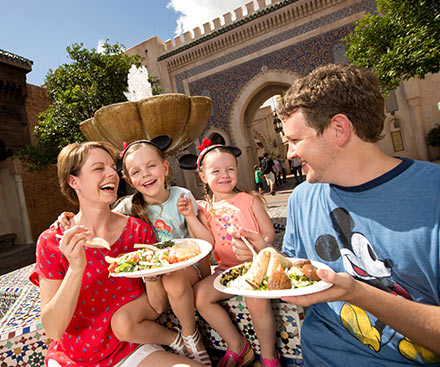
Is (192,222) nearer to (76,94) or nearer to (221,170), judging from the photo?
(221,170)

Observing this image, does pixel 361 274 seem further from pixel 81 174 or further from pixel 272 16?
pixel 272 16

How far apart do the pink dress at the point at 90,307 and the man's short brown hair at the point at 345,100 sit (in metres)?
1.28

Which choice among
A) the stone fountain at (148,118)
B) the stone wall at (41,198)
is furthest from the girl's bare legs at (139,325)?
the stone wall at (41,198)

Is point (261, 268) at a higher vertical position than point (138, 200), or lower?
lower

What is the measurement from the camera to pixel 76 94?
916cm

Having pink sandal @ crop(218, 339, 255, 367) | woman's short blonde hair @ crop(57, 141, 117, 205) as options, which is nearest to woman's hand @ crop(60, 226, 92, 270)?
woman's short blonde hair @ crop(57, 141, 117, 205)

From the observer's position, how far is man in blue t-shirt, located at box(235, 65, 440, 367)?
0.84 m

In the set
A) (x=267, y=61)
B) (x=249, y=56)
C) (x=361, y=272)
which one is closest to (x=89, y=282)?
(x=361, y=272)

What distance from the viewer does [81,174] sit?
1502 mm

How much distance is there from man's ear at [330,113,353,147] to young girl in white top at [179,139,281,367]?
818mm

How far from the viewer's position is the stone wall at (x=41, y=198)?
12922 mm

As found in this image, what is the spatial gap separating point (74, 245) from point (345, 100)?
1269 millimetres

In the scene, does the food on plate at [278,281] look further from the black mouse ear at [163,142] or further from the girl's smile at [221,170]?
the black mouse ear at [163,142]

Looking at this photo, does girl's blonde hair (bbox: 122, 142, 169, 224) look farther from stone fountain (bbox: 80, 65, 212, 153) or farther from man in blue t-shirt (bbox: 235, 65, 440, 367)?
stone fountain (bbox: 80, 65, 212, 153)
